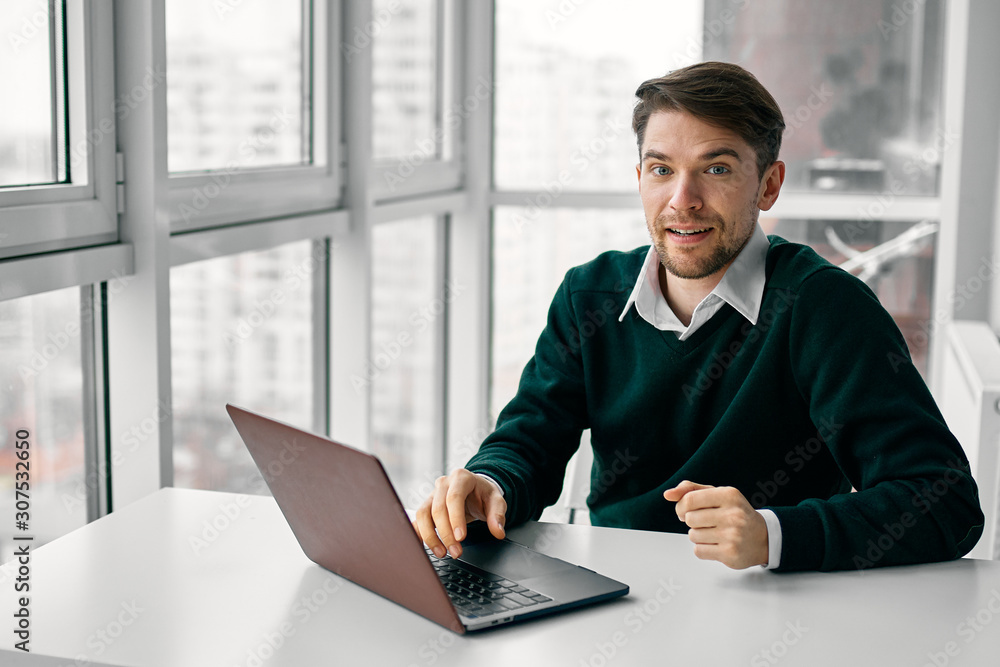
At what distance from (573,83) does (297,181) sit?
1.36 meters

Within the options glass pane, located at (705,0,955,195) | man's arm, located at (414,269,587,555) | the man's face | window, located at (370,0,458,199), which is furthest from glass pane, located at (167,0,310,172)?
glass pane, located at (705,0,955,195)

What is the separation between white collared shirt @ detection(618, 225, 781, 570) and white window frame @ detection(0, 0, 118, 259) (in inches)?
33.8

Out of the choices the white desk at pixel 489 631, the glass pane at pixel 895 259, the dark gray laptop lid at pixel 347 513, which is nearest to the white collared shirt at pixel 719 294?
the white desk at pixel 489 631

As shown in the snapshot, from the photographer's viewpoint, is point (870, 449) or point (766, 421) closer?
point (870, 449)

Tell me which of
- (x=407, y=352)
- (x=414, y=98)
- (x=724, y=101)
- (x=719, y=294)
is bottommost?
(x=407, y=352)

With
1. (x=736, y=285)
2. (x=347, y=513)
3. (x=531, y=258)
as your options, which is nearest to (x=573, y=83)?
(x=531, y=258)

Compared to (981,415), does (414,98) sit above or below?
above

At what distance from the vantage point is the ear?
1.57 meters

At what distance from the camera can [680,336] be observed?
1.54 m

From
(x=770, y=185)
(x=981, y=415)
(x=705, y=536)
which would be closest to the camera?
(x=705, y=536)

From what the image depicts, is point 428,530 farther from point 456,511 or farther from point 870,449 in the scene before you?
point 870,449

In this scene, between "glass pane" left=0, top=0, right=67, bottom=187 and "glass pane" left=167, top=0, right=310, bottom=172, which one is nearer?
"glass pane" left=0, top=0, right=67, bottom=187

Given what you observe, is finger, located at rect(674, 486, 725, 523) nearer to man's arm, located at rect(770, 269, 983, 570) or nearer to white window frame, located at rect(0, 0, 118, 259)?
man's arm, located at rect(770, 269, 983, 570)

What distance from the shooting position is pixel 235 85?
6.73 feet
